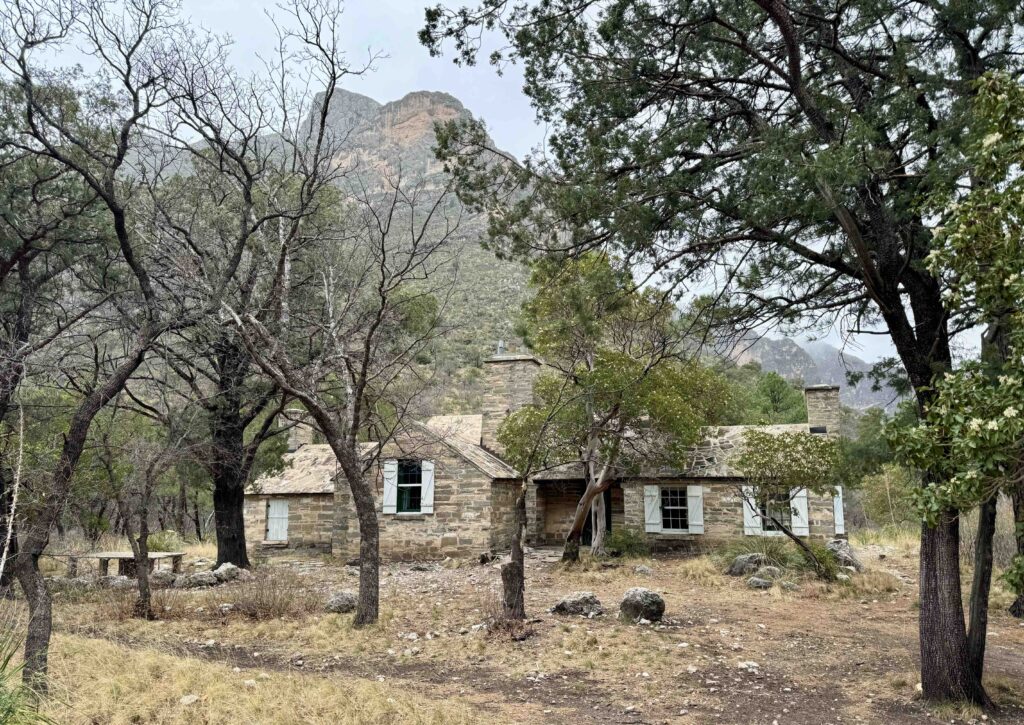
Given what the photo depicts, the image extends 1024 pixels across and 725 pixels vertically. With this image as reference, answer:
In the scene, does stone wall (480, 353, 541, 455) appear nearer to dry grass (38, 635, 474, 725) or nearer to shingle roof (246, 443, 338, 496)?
shingle roof (246, 443, 338, 496)

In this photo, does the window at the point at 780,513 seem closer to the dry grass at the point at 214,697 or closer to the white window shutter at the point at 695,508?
the white window shutter at the point at 695,508

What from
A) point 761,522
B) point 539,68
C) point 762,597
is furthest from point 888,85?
point 761,522

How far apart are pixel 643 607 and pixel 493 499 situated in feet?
27.2

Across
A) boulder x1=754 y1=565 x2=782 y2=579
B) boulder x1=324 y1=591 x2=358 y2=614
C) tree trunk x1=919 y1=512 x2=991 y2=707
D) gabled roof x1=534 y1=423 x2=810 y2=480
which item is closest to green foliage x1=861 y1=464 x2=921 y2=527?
gabled roof x1=534 y1=423 x2=810 y2=480

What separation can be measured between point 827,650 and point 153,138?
10951 mm

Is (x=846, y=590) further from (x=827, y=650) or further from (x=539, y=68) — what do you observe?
(x=539, y=68)

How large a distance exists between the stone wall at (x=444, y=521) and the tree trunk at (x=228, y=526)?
2.82 meters

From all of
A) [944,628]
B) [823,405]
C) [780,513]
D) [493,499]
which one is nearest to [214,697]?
[944,628]

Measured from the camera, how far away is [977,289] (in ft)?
15.3

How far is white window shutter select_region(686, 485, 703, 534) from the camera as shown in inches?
703

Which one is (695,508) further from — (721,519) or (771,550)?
(771,550)

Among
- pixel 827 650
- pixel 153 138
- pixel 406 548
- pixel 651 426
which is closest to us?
pixel 827 650

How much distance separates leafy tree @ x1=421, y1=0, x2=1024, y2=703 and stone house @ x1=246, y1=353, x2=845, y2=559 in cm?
870

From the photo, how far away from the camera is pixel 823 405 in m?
18.9
